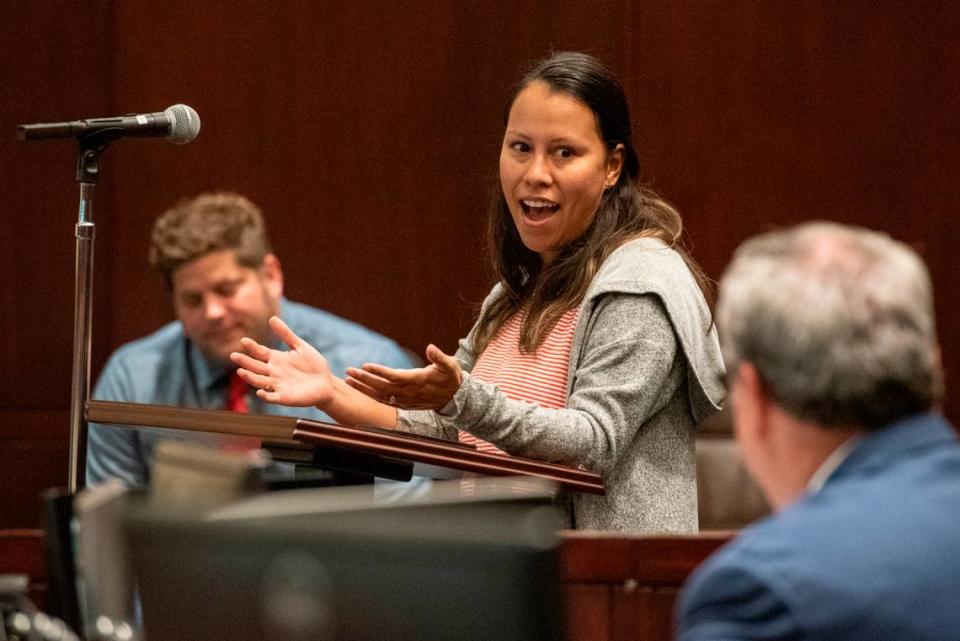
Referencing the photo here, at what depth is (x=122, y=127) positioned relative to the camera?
2346mm

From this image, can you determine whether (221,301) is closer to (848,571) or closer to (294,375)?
(294,375)

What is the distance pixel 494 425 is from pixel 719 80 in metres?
2.32

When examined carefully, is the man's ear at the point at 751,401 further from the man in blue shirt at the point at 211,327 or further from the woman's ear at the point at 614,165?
the man in blue shirt at the point at 211,327

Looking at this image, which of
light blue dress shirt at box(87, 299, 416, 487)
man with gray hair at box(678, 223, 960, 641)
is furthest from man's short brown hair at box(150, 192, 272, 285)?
man with gray hair at box(678, 223, 960, 641)

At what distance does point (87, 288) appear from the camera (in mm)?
2342

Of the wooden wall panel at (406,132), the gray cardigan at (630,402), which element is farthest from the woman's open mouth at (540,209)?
the wooden wall panel at (406,132)

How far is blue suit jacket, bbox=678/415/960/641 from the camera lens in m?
1.06

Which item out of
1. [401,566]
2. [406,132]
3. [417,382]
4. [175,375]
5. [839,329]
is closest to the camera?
[401,566]

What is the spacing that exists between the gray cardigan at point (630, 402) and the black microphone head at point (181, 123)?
625 millimetres

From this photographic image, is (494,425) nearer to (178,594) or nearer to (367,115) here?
(178,594)

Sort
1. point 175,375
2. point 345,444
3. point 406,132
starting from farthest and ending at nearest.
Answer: point 406,132
point 175,375
point 345,444

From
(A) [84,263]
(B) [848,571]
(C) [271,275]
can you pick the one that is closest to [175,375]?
(C) [271,275]

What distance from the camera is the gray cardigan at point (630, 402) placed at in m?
2.00

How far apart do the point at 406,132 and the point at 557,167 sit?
1837 millimetres
